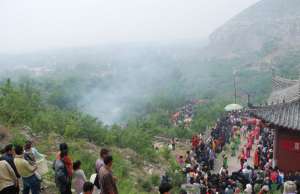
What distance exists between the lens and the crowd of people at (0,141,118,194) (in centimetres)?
788

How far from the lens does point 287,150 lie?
16.5 meters

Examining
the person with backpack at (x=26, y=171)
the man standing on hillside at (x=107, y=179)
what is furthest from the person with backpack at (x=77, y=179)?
the man standing on hillside at (x=107, y=179)

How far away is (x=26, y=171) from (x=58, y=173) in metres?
0.97

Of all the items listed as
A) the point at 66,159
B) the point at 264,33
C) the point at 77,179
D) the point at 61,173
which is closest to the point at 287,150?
the point at 77,179

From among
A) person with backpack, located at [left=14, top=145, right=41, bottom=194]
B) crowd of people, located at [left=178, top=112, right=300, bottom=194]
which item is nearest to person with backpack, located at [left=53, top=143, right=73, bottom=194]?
person with backpack, located at [left=14, top=145, right=41, bottom=194]

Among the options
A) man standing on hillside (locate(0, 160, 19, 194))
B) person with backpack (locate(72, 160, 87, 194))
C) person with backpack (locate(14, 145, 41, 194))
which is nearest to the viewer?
man standing on hillside (locate(0, 160, 19, 194))

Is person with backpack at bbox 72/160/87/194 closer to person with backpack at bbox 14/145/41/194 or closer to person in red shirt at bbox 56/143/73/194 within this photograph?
person in red shirt at bbox 56/143/73/194

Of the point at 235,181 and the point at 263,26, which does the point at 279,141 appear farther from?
the point at 263,26

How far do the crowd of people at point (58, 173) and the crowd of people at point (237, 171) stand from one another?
3.55 m

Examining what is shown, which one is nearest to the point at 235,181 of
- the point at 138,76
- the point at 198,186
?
the point at 198,186

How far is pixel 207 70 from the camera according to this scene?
111312 mm

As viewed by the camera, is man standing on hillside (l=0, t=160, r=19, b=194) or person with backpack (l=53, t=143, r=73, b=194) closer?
man standing on hillside (l=0, t=160, r=19, b=194)

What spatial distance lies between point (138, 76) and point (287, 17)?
81.1 m

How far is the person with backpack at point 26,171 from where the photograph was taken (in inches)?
352
